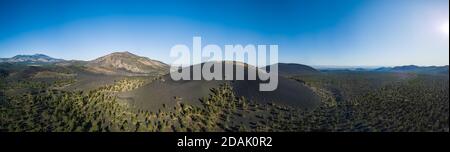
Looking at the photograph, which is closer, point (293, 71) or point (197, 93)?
point (197, 93)

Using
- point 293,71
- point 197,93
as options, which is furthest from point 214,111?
point 293,71

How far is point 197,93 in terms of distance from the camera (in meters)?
37.0

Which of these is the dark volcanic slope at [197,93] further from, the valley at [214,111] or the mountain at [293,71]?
the mountain at [293,71]

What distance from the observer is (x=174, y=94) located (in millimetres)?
36906

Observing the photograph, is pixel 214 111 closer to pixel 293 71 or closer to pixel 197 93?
pixel 197 93

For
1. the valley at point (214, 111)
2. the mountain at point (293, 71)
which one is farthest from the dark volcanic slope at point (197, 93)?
the mountain at point (293, 71)

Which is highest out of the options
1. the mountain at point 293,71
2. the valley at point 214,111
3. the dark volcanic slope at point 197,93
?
the mountain at point 293,71

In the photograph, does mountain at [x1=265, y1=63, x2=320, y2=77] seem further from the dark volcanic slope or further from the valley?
the valley

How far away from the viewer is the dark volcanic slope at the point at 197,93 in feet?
115

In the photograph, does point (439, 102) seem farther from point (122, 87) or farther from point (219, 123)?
point (122, 87)

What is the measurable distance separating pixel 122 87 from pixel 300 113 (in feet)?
80.2

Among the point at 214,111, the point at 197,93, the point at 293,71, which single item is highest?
the point at 293,71

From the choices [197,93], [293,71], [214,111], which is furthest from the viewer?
[293,71]
